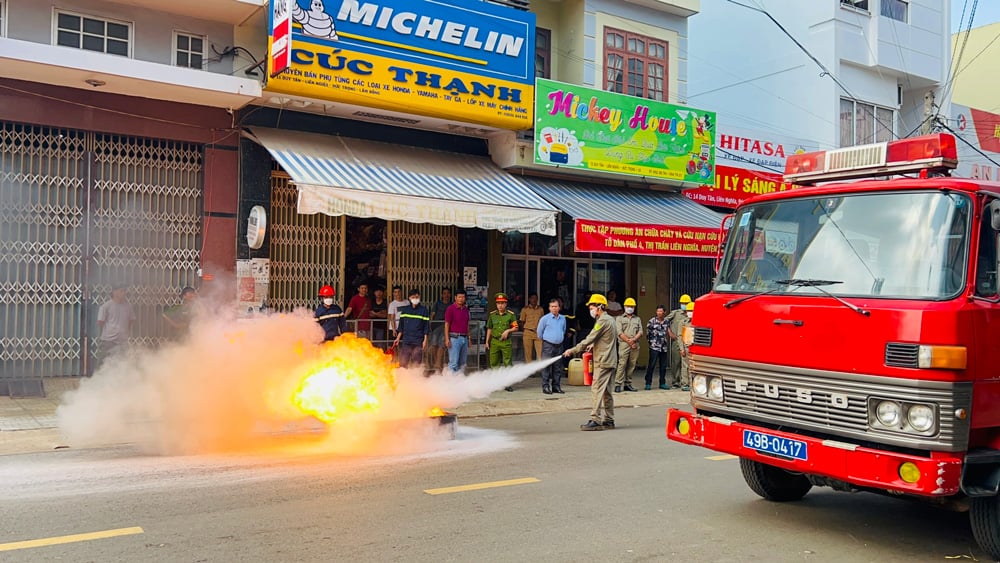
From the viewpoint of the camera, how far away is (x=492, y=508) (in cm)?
628

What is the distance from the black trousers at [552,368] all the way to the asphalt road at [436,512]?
538cm

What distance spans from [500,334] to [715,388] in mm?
8807

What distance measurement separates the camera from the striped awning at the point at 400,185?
11.9 metres

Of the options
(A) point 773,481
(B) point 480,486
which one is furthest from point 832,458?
(B) point 480,486

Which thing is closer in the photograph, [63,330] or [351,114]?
[63,330]

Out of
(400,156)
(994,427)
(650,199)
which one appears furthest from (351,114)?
(994,427)

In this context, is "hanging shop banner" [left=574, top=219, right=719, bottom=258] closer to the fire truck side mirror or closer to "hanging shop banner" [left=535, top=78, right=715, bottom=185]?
"hanging shop banner" [left=535, top=78, right=715, bottom=185]

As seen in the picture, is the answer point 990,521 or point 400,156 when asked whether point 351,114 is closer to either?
point 400,156

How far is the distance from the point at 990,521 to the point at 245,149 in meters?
11.3

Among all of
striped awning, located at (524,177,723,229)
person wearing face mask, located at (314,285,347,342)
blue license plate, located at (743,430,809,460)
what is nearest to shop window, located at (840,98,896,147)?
striped awning, located at (524,177,723,229)

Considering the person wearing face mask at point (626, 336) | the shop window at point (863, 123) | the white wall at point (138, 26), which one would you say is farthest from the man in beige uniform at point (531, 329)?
the shop window at point (863, 123)

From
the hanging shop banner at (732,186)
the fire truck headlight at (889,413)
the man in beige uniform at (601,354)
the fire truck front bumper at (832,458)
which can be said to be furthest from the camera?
the hanging shop banner at (732,186)

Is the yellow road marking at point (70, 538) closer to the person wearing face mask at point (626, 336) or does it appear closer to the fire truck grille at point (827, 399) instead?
the fire truck grille at point (827, 399)

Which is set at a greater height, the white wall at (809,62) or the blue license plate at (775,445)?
the white wall at (809,62)
